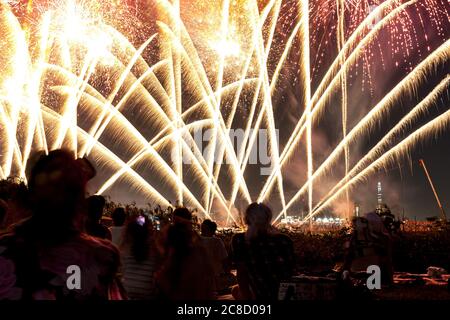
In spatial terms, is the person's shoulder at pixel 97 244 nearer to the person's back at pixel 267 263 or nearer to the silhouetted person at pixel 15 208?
the silhouetted person at pixel 15 208

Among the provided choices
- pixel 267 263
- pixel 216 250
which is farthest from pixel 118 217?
pixel 267 263

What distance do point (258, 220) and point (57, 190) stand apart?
3202 millimetres

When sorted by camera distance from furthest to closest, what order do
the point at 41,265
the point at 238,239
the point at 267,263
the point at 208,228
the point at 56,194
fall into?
the point at 208,228
the point at 238,239
the point at 267,263
the point at 56,194
the point at 41,265

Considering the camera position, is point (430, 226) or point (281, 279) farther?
point (430, 226)

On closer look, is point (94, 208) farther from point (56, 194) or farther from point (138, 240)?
point (56, 194)

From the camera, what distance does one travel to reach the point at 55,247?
303 cm

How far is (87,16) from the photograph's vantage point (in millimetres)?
19438

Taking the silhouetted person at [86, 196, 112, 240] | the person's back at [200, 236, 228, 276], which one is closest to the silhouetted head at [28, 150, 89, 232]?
the silhouetted person at [86, 196, 112, 240]

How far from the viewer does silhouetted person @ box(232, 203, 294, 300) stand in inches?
236

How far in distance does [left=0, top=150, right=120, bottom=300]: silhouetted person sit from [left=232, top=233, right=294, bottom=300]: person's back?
2.88 metres

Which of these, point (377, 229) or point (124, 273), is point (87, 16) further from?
point (124, 273)
